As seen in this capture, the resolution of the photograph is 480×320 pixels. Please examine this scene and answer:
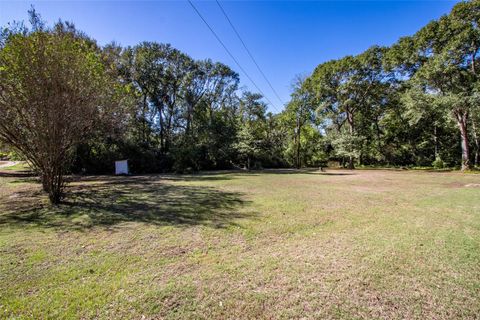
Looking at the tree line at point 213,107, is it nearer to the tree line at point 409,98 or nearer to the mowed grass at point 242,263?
the tree line at point 409,98

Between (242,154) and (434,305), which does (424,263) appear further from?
(242,154)

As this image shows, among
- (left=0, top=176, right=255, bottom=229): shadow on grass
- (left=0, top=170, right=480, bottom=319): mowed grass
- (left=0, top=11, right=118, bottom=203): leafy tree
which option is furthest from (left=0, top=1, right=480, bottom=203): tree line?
(left=0, top=170, right=480, bottom=319): mowed grass

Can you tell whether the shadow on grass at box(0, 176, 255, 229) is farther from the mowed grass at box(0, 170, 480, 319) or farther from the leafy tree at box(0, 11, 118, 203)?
the leafy tree at box(0, 11, 118, 203)

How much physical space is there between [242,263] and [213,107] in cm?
2651

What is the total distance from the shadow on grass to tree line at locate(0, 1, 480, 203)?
3.32 feet

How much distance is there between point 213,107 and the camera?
28297 millimetres

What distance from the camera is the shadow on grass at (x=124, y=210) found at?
5410 mm

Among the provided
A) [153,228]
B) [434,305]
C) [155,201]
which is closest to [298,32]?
[155,201]

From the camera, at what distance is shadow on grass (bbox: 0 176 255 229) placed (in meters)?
5.41

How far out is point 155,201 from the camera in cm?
778

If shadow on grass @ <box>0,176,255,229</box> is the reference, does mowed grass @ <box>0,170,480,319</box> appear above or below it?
below

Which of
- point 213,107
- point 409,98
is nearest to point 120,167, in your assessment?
point 213,107

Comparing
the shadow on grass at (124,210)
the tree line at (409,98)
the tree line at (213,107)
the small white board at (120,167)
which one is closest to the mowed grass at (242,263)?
the shadow on grass at (124,210)

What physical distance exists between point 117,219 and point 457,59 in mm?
23969
